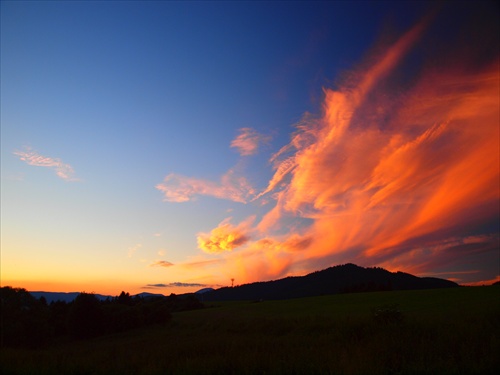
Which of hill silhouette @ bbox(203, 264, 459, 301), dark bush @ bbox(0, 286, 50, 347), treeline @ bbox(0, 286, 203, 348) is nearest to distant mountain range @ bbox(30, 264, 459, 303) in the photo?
hill silhouette @ bbox(203, 264, 459, 301)

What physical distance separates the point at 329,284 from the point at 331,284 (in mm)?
1524

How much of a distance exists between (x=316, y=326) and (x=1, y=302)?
40.0m

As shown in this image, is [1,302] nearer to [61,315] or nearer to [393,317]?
[61,315]

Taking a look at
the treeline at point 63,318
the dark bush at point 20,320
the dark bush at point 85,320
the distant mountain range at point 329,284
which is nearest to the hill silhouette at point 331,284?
the distant mountain range at point 329,284

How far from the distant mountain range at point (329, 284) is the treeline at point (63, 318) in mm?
55326

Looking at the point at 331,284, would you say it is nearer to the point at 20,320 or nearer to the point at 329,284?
the point at 329,284

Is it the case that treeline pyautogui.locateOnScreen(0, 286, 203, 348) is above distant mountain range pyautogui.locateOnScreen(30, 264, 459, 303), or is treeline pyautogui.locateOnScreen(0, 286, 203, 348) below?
below

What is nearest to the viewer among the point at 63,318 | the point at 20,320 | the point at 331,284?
the point at 20,320

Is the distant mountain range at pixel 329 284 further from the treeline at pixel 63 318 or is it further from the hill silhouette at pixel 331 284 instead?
the treeline at pixel 63 318

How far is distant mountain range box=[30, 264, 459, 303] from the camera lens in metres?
120

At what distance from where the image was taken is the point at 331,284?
146 metres

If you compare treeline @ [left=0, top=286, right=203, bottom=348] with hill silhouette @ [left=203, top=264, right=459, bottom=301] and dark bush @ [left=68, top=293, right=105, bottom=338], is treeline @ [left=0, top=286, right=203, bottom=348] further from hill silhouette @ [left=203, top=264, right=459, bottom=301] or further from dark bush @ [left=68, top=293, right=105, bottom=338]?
hill silhouette @ [left=203, top=264, right=459, bottom=301]

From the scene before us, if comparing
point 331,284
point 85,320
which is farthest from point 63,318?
point 331,284

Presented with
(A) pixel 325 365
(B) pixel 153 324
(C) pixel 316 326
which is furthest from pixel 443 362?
(B) pixel 153 324
